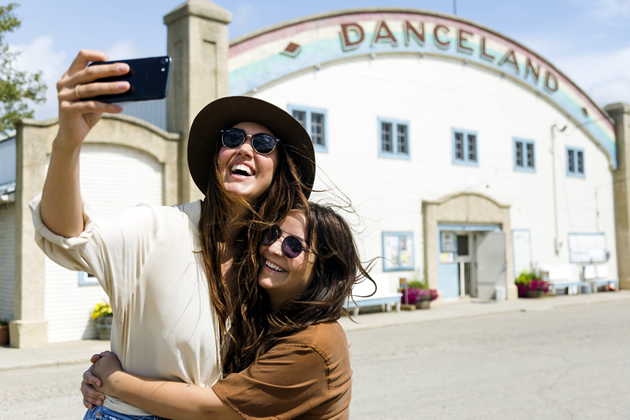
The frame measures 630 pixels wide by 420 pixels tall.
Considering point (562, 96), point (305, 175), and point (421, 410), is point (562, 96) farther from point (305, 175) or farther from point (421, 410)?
point (305, 175)

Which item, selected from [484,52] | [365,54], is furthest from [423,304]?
[484,52]

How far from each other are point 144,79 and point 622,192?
27634 mm

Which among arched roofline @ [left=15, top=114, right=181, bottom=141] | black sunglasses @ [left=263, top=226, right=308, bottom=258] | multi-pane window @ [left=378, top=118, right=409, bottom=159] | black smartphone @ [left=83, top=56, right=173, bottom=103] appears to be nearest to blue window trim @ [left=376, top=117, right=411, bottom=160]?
multi-pane window @ [left=378, top=118, right=409, bottom=159]

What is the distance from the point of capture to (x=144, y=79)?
59.5 inches

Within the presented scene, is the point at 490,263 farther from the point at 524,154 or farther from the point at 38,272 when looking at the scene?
the point at 38,272

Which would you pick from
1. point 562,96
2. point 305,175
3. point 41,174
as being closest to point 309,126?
point 41,174

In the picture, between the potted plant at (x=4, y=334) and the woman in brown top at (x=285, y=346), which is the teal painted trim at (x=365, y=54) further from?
the woman in brown top at (x=285, y=346)

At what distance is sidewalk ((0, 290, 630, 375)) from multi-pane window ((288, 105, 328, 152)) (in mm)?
5007

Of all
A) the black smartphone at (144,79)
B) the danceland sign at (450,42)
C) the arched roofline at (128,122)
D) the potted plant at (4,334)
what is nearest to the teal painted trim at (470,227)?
the danceland sign at (450,42)

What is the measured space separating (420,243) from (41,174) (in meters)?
11.4

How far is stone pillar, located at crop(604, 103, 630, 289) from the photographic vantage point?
2527 cm

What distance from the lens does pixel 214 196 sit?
6.90 feet

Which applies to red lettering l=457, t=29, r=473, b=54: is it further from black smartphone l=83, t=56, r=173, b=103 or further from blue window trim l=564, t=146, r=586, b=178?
black smartphone l=83, t=56, r=173, b=103

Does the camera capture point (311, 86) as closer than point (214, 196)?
No
